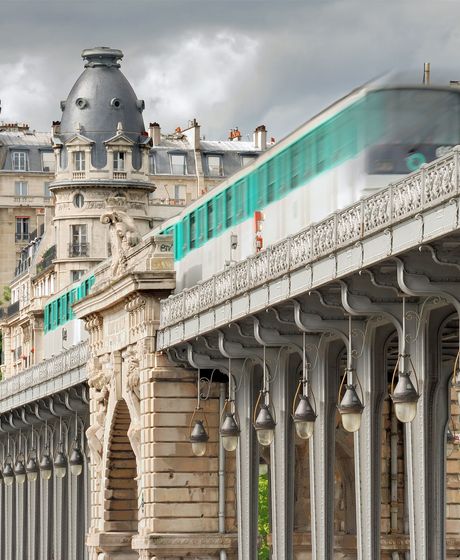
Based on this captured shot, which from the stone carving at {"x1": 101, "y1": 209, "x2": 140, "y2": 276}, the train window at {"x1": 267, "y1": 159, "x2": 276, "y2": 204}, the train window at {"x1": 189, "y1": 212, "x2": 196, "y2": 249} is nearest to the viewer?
the train window at {"x1": 267, "y1": 159, "x2": 276, "y2": 204}

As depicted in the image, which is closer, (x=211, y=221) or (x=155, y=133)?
(x=211, y=221)

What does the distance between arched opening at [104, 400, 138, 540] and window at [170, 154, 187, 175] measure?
96480mm

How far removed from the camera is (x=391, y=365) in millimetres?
61219

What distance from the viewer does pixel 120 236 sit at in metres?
A: 72.6

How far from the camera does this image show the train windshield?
4881 cm

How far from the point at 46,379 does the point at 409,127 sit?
4142cm

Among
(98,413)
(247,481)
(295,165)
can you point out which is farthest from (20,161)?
(295,165)

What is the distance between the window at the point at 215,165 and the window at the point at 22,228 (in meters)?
14.9

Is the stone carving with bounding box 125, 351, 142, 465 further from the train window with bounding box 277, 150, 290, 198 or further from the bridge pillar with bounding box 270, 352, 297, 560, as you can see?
the train window with bounding box 277, 150, 290, 198

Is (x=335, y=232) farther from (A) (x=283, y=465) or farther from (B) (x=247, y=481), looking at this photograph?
(B) (x=247, y=481)

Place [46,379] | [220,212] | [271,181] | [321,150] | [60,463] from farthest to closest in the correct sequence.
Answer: [60,463] < [46,379] < [220,212] < [271,181] < [321,150]

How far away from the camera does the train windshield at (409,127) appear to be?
160 ft

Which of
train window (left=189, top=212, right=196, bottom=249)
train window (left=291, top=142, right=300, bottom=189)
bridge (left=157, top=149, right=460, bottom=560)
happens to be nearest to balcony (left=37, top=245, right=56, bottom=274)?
train window (left=189, top=212, right=196, bottom=249)

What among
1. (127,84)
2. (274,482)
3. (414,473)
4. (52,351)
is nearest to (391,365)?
(274,482)
